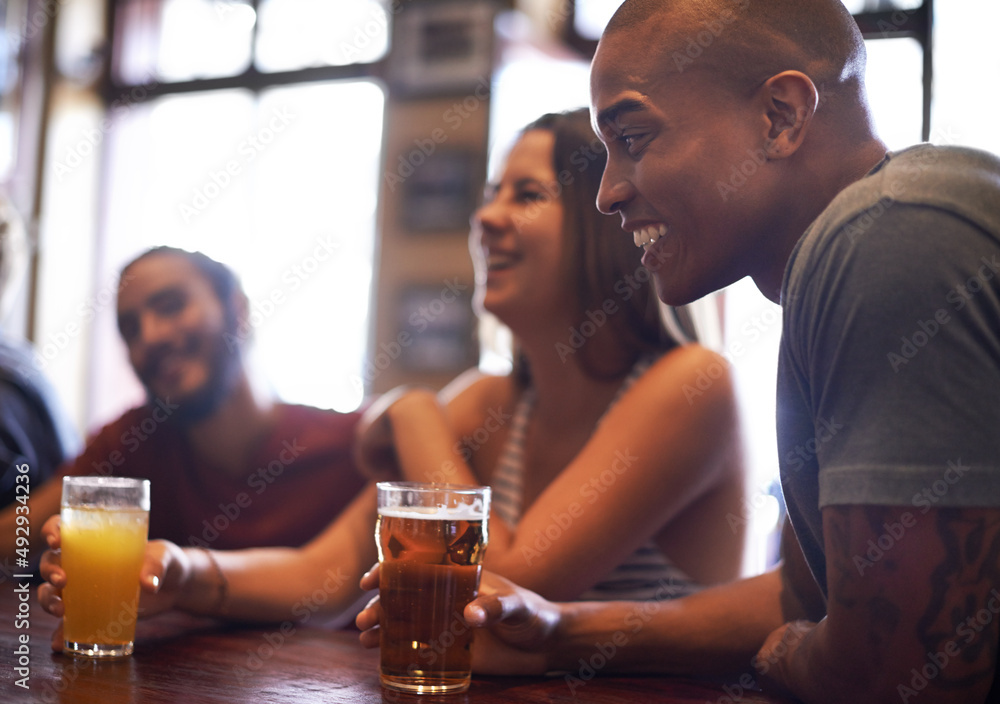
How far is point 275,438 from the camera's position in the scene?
1.88 m

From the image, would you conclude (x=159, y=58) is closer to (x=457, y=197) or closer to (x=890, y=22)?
(x=457, y=197)

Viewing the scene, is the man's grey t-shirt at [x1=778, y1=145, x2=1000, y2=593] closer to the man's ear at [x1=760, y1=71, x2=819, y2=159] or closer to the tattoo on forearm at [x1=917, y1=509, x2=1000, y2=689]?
the tattoo on forearm at [x1=917, y1=509, x2=1000, y2=689]

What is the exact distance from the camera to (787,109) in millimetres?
940

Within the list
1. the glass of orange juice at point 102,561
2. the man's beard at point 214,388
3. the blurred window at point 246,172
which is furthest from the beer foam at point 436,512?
the blurred window at point 246,172

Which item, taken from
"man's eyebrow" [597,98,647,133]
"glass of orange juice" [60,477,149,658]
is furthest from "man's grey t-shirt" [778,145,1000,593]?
"glass of orange juice" [60,477,149,658]

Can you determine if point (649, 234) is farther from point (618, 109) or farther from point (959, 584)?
A: point (959, 584)

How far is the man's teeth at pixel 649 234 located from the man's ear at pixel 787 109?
13 centimetres

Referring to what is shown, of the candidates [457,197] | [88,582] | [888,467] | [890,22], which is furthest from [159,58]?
[888,467]

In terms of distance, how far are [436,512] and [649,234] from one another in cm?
38

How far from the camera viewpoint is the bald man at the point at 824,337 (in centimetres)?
72

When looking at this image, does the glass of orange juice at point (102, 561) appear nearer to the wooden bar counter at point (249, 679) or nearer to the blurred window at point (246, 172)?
the wooden bar counter at point (249, 679)

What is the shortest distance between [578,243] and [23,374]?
1360 millimetres

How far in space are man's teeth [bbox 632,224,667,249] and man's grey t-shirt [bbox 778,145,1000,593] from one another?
0.23 meters

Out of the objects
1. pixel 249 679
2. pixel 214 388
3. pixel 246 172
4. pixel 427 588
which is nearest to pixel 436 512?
pixel 427 588
